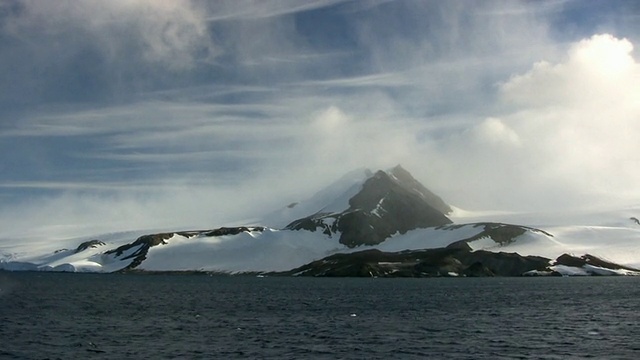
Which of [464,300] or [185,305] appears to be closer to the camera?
[185,305]

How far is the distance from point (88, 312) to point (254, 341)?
50.7m

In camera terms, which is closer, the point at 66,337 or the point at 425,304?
the point at 66,337

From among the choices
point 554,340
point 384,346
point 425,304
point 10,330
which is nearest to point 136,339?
point 10,330

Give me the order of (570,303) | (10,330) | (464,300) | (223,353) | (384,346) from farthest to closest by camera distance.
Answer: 1. (464,300)
2. (570,303)
3. (10,330)
4. (384,346)
5. (223,353)

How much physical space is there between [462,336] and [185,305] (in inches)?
2764

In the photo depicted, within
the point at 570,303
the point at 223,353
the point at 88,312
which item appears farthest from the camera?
the point at 570,303

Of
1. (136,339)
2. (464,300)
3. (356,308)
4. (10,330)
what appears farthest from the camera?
(464,300)

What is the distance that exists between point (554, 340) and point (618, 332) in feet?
41.4

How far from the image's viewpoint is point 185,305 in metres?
136

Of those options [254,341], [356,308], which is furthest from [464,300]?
[254,341]

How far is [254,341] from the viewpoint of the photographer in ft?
258

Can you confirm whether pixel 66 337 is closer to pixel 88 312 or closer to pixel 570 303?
pixel 88 312

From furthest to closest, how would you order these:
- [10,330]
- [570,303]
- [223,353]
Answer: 1. [570,303]
2. [10,330]
3. [223,353]

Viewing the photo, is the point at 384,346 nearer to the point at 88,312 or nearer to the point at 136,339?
the point at 136,339
